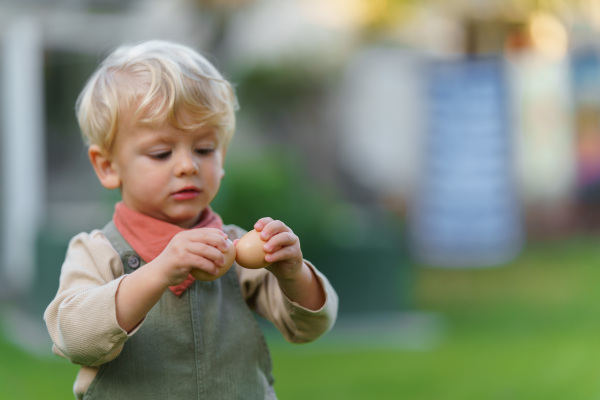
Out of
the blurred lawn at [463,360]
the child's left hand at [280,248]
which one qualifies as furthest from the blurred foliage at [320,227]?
the child's left hand at [280,248]

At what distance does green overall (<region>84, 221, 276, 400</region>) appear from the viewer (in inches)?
79.0

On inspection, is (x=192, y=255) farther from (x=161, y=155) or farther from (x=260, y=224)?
(x=161, y=155)

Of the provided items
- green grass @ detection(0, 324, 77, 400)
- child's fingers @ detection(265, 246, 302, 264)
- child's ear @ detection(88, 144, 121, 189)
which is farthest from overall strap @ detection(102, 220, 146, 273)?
green grass @ detection(0, 324, 77, 400)

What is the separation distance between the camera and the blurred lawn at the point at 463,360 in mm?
5375

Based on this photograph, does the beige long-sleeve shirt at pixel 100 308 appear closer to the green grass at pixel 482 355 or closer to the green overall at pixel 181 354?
the green overall at pixel 181 354

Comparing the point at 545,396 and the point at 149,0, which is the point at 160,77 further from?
the point at 149,0

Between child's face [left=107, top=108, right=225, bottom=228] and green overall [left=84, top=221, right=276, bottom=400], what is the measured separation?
133 millimetres

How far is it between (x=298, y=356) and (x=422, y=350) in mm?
972

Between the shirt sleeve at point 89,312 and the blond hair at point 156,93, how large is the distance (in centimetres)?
31

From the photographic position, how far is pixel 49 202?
8.90 meters

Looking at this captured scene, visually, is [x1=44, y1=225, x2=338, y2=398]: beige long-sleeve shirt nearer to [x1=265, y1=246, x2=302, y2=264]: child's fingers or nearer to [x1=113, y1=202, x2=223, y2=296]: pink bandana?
[x1=113, y1=202, x2=223, y2=296]: pink bandana

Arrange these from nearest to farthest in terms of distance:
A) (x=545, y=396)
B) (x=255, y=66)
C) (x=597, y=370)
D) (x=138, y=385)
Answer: (x=138, y=385)
(x=545, y=396)
(x=597, y=370)
(x=255, y=66)

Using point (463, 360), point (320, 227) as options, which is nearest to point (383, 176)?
point (320, 227)

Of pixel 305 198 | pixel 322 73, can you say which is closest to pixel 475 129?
→ pixel 322 73
